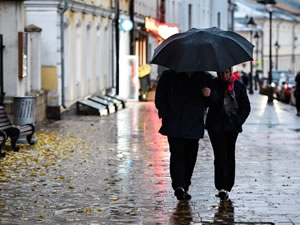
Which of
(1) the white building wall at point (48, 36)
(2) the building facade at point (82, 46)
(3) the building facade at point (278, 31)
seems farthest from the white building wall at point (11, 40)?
(3) the building facade at point (278, 31)

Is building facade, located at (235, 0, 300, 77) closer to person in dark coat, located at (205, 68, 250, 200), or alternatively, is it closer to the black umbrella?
person in dark coat, located at (205, 68, 250, 200)

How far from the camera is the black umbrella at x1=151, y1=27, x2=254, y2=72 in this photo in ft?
36.4

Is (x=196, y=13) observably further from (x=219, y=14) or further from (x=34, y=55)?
(x=34, y=55)

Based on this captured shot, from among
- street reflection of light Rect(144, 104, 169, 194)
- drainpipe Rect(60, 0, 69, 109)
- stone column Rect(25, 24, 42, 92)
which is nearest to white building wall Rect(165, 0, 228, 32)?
drainpipe Rect(60, 0, 69, 109)

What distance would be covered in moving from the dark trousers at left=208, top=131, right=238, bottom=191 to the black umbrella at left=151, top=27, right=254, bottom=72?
0.93 meters

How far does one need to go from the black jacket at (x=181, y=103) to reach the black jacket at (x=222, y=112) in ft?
0.67

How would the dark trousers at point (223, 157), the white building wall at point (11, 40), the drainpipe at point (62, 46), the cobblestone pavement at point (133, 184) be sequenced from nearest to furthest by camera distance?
the cobblestone pavement at point (133, 184), the dark trousers at point (223, 157), the white building wall at point (11, 40), the drainpipe at point (62, 46)

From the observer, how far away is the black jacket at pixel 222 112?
11.6 m

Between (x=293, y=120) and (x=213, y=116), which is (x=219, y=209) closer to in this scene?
(x=213, y=116)

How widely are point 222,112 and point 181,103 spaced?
0.53 m

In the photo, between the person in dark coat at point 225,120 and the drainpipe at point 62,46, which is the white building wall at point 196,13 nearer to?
the drainpipe at point 62,46

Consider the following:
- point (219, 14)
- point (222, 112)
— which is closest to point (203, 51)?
point (222, 112)

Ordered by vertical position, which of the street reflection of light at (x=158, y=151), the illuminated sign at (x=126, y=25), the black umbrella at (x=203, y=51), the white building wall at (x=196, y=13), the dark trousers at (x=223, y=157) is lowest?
the street reflection of light at (x=158, y=151)

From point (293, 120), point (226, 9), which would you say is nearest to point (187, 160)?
point (293, 120)
